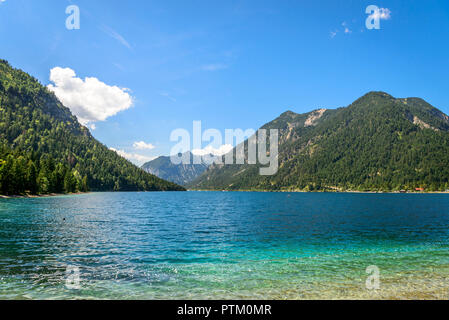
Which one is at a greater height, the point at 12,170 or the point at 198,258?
the point at 12,170

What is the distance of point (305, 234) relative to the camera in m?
46.2

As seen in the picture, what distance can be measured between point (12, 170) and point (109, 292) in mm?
128503

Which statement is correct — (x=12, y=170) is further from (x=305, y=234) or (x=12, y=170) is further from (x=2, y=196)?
(x=305, y=234)

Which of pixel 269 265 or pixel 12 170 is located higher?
pixel 12 170
